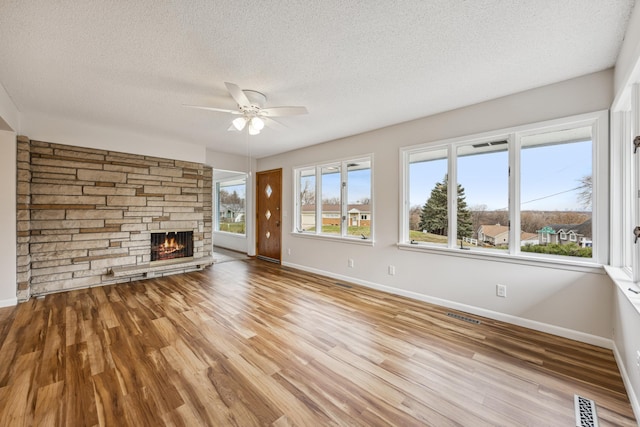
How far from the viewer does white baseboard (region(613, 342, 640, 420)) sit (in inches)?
62.4

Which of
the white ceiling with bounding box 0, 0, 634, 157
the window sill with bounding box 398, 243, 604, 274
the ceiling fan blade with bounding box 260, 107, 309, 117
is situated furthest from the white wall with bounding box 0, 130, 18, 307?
the window sill with bounding box 398, 243, 604, 274

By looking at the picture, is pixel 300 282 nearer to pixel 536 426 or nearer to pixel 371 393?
pixel 371 393

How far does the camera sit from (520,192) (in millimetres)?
2814

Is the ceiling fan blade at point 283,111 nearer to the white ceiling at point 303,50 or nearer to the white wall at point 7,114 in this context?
the white ceiling at point 303,50

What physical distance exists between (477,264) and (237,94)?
10.6ft

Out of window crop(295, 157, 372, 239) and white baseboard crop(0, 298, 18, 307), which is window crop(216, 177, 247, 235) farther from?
white baseboard crop(0, 298, 18, 307)

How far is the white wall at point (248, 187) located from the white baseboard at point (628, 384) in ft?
19.5

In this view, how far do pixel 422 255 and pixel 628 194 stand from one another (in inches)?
77.1

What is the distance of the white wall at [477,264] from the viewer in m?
2.42

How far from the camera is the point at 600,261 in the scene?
7.75 ft

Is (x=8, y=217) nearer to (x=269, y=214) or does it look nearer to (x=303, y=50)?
(x=269, y=214)

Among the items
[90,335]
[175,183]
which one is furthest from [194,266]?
[90,335]

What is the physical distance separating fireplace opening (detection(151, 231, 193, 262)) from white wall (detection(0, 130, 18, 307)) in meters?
1.67

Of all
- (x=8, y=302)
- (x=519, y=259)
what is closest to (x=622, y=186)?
(x=519, y=259)
